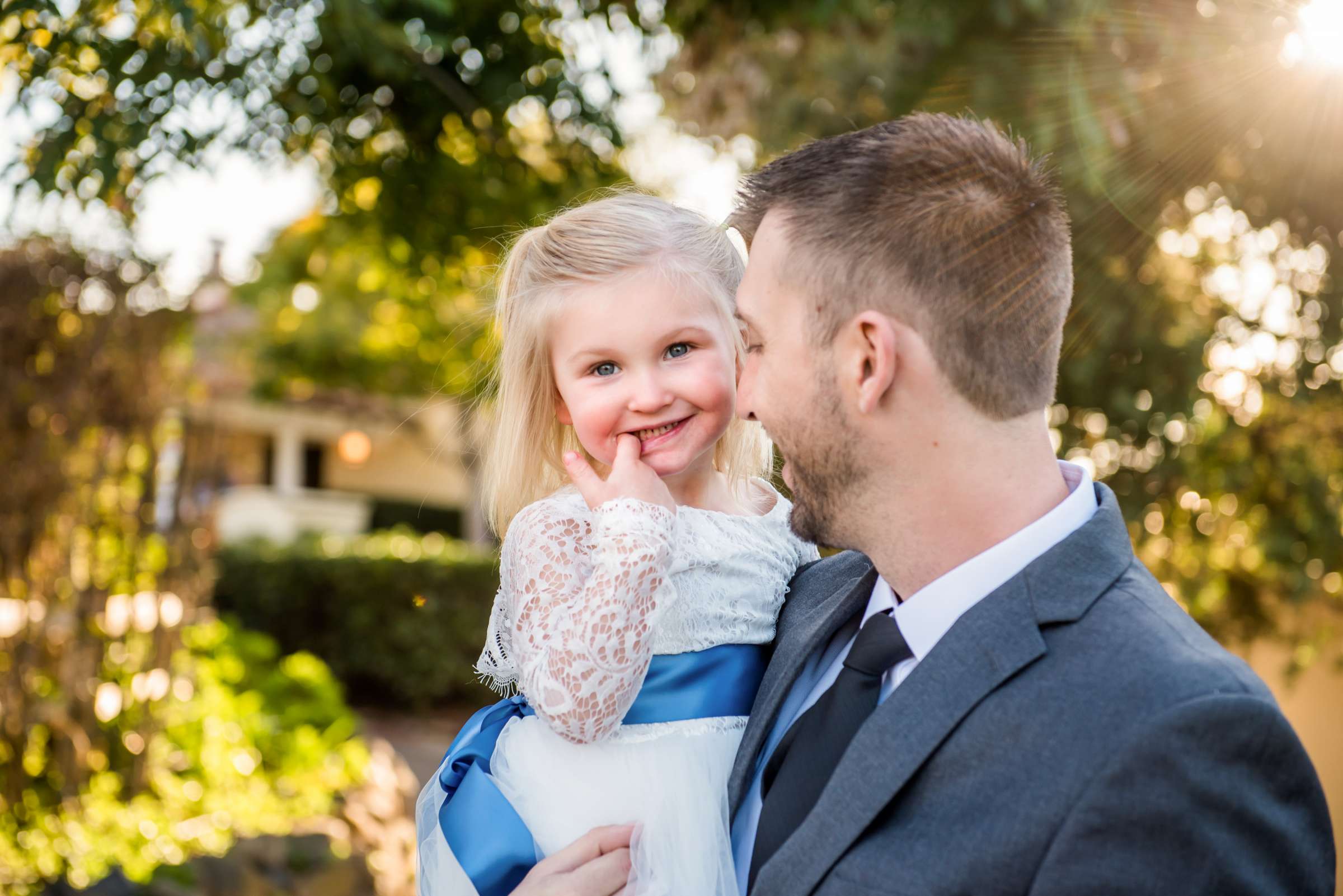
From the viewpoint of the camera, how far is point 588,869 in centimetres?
198

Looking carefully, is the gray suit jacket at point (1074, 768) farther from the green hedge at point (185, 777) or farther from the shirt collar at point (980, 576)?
the green hedge at point (185, 777)

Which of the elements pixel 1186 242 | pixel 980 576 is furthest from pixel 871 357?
pixel 1186 242

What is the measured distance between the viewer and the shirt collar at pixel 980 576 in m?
1.76

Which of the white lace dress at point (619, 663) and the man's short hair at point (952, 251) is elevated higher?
the man's short hair at point (952, 251)

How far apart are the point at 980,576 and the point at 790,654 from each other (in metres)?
0.44

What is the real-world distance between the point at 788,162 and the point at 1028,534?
29.2 inches

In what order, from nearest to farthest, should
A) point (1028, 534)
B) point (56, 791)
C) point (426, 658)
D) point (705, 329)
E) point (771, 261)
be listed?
point (1028, 534)
point (771, 261)
point (705, 329)
point (56, 791)
point (426, 658)

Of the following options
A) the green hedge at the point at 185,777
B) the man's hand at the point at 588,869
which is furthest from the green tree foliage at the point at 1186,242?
the green hedge at the point at 185,777

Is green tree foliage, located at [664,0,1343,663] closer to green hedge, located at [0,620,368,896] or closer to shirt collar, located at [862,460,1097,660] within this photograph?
shirt collar, located at [862,460,1097,660]

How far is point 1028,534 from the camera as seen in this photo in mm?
1763

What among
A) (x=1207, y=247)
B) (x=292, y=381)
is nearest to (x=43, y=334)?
(x=1207, y=247)

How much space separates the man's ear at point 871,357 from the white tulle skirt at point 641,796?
2.52ft

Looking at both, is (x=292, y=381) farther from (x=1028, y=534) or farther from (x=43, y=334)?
(x=1028, y=534)

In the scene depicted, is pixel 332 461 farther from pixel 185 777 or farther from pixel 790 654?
pixel 790 654
